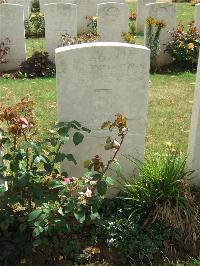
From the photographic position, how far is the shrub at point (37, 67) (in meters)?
9.41

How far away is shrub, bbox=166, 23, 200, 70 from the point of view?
32.2 feet

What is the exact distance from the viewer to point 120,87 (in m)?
4.02

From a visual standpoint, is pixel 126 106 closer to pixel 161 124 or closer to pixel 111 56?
pixel 111 56

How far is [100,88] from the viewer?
4.01 m

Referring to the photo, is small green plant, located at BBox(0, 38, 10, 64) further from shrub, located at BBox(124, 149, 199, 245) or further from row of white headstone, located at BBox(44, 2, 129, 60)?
shrub, located at BBox(124, 149, 199, 245)

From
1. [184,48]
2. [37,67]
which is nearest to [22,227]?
[37,67]

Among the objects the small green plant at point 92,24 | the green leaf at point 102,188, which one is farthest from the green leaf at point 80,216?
the small green plant at point 92,24

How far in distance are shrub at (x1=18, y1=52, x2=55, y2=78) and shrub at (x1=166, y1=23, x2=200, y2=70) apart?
2.91 m

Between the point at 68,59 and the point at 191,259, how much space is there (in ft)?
7.03

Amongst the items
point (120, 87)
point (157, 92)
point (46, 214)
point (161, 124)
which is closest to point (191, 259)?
point (46, 214)

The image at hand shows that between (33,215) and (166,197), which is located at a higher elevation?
(33,215)

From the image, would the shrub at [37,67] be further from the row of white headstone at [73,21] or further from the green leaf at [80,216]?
the green leaf at [80,216]

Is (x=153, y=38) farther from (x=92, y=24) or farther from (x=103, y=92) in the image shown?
(x=103, y=92)

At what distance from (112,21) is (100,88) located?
6902 millimetres
